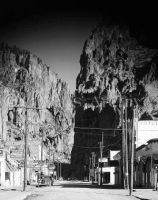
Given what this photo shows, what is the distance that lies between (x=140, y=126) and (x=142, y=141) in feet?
11.5

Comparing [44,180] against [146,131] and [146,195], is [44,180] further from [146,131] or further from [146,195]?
[146,195]

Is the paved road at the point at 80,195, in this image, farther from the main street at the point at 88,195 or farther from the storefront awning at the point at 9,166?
the storefront awning at the point at 9,166

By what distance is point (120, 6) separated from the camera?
3191 cm

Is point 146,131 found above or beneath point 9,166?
above

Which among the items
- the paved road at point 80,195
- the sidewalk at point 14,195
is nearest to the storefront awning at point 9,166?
the paved road at point 80,195

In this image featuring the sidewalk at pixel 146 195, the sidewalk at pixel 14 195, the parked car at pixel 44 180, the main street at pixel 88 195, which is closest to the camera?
the sidewalk at pixel 14 195

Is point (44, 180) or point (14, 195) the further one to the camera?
point (44, 180)

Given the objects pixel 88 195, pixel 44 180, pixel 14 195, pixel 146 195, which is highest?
pixel 14 195

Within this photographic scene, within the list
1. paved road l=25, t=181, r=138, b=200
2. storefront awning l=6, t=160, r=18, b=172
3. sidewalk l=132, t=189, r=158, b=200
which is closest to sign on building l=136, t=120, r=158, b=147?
storefront awning l=6, t=160, r=18, b=172

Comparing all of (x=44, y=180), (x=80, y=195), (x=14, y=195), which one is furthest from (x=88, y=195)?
(x=44, y=180)

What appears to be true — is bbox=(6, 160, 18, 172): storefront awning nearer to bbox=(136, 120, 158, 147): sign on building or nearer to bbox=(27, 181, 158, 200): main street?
bbox=(136, 120, 158, 147): sign on building

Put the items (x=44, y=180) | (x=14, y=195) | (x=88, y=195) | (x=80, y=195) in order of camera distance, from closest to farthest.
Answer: (x=14, y=195) → (x=80, y=195) → (x=88, y=195) → (x=44, y=180)

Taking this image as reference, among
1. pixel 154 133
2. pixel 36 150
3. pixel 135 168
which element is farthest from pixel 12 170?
pixel 36 150

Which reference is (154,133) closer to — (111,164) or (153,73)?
(111,164)
